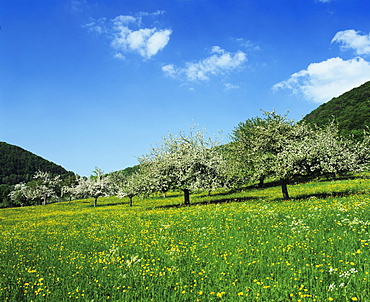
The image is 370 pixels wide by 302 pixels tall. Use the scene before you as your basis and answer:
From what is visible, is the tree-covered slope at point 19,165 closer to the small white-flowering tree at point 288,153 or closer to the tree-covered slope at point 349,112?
the tree-covered slope at point 349,112

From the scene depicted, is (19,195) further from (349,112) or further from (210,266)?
(349,112)

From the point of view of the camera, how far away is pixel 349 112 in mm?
85125

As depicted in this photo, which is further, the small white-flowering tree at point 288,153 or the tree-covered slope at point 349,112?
the tree-covered slope at point 349,112

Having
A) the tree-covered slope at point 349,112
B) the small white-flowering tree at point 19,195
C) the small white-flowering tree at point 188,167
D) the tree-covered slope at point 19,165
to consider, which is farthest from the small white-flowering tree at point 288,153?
the tree-covered slope at point 19,165

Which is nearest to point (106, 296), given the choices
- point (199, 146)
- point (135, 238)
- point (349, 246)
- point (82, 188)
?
point (135, 238)

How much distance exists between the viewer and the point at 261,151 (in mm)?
25891

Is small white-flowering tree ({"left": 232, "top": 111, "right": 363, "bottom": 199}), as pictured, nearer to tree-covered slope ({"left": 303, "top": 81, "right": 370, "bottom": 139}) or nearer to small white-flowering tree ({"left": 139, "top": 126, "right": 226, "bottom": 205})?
small white-flowering tree ({"left": 139, "top": 126, "right": 226, "bottom": 205})

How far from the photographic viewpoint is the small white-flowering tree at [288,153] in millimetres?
22984

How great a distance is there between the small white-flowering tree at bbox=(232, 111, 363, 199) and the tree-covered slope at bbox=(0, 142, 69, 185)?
160660 millimetres

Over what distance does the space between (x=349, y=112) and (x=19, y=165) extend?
172 meters

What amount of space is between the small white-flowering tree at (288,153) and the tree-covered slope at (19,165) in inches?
6325

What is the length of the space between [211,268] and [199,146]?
2191 centimetres

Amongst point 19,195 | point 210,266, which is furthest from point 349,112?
point 19,195

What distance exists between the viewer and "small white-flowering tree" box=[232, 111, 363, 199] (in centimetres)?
2298
